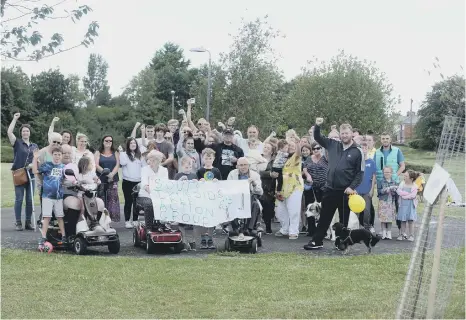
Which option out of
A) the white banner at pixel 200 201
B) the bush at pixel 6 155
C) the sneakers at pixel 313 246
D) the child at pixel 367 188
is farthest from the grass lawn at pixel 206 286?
the bush at pixel 6 155

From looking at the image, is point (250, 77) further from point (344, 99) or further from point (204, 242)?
point (204, 242)

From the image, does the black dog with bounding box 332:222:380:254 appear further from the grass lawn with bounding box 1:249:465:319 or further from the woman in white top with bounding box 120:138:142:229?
the woman in white top with bounding box 120:138:142:229

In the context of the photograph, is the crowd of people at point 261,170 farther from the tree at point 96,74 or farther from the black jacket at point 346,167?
the tree at point 96,74

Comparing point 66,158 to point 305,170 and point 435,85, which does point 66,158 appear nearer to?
point 305,170

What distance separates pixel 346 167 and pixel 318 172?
2.19 metres

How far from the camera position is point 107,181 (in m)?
14.0

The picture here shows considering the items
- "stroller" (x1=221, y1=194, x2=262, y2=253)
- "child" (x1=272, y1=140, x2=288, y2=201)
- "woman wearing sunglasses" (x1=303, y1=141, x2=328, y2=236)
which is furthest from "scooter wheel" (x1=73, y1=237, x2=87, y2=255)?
"woman wearing sunglasses" (x1=303, y1=141, x2=328, y2=236)

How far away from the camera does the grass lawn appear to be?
7070 mm

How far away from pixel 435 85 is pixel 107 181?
8867mm

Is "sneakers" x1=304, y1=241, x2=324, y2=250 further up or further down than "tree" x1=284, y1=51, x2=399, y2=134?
further down

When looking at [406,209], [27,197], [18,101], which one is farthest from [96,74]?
[406,209]

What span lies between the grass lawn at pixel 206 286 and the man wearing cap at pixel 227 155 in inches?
121

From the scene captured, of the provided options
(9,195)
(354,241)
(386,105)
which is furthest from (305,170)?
(386,105)

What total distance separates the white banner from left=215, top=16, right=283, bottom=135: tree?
76.2ft
